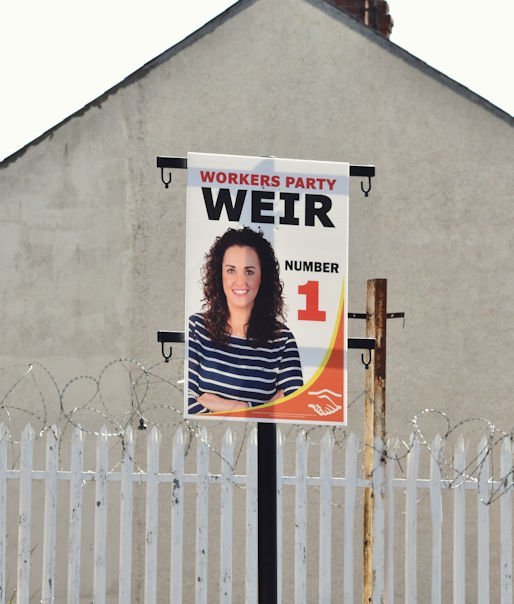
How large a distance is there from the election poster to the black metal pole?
0.55 feet

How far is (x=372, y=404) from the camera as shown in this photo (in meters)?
7.94

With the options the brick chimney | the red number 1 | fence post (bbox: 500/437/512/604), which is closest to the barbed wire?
fence post (bbox: 500/437/512/604)

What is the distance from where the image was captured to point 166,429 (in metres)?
10.4

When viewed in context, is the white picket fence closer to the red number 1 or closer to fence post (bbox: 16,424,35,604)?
fence post (bbox: 16,424,35,604)

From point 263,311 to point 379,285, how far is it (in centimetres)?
190

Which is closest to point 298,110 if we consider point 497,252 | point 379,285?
point 497,252

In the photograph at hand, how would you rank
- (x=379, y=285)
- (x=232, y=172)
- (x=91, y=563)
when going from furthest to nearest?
1. (x=91, y=563)
2. (x=379, y=285)
3. (x=232, y=172)

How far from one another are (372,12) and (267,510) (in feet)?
25.2

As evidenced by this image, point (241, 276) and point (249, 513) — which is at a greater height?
point (241, 276)

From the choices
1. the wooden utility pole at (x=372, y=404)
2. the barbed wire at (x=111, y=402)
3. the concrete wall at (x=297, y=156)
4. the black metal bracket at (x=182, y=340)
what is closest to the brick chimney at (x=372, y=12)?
the concrete wall at (x=297, y=156)

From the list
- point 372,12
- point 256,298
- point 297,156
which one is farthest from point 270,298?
point 372,12

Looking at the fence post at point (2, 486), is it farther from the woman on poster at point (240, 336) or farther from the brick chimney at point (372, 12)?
the brick chimney at point (372, 12)

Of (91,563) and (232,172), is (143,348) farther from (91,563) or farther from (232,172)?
(232,172)

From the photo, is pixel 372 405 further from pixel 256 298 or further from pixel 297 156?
pixel 297 156
